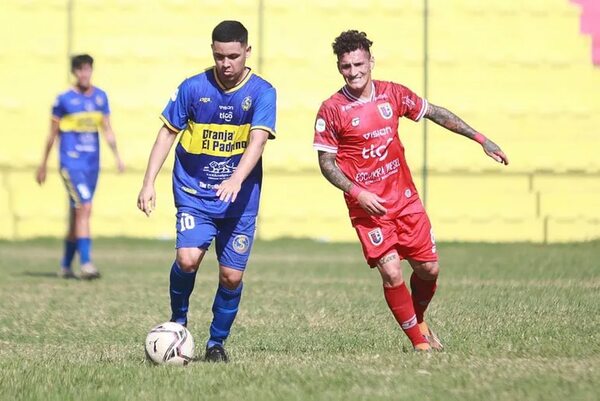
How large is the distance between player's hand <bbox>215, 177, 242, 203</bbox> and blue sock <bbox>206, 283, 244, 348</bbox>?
845mm

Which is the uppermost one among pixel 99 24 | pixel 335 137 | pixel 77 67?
pixel 99 24

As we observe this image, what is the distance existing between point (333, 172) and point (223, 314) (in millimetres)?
1141

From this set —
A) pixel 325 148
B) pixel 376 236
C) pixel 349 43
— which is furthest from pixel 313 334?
pixel 349 43

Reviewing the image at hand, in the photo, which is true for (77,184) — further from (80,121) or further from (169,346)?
(169,346)

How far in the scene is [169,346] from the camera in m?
7.79

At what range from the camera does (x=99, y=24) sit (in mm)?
22156

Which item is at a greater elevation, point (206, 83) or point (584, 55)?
point (584, 55)

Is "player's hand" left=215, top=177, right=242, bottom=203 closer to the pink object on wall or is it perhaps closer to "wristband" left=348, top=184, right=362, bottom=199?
"wristband" left=348, top=184, right=362, bottom=199

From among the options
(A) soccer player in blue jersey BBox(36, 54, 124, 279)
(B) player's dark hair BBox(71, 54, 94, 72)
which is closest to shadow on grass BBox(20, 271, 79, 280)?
(A) soccer player in blue jersey BBox(36, 54, 124, 279)

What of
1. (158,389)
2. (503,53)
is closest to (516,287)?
(158,389)

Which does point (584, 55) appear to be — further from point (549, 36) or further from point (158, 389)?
point (158, 389)

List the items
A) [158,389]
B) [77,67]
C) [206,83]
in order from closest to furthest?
1. [158,389]
2. [206,83]
3. [77,67]

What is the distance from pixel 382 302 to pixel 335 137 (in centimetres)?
398

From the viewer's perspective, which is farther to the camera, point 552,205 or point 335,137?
point 552,205
